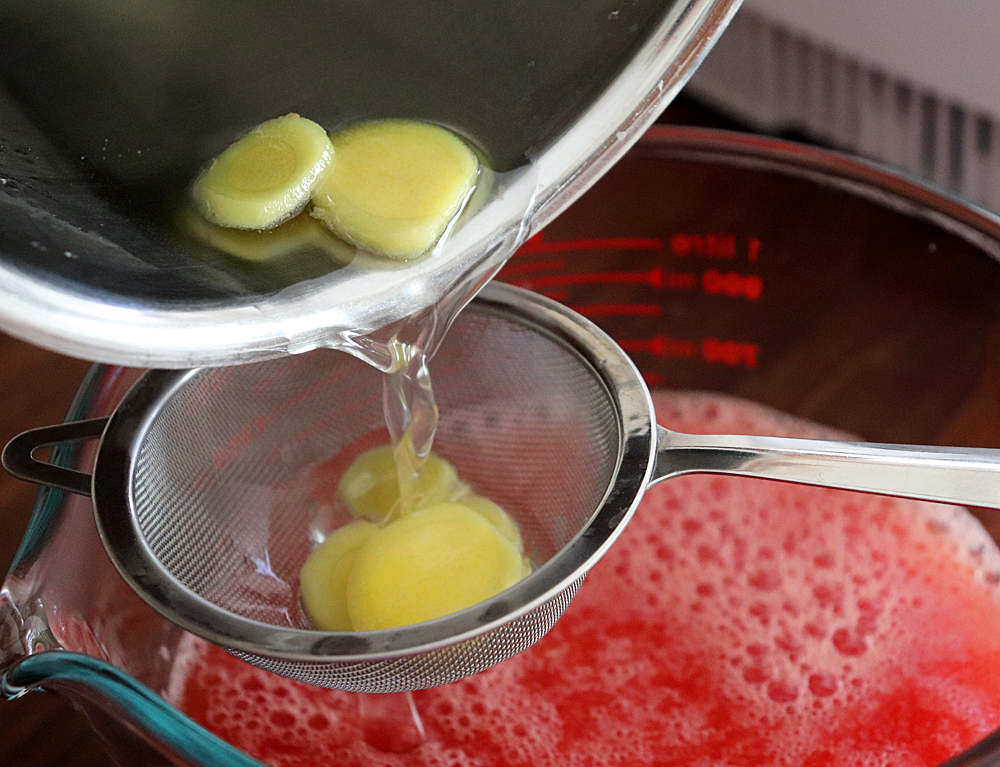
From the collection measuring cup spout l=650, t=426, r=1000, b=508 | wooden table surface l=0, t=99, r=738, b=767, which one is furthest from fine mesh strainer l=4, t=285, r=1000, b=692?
wooden table surface l=0, t=99, r=738, b=767

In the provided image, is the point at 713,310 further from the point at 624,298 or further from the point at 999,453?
the point at 999,453

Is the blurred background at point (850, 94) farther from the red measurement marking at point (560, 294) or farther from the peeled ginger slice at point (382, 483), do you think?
Answer: the red measurement marking at point (560, 294)

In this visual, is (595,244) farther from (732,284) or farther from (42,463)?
(42,463)


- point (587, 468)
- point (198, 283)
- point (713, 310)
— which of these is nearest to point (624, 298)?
point (713, 310)

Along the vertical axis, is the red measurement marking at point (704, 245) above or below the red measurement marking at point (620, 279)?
above

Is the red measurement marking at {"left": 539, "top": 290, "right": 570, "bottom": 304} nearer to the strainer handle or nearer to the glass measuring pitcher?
the glass measuring pitcher

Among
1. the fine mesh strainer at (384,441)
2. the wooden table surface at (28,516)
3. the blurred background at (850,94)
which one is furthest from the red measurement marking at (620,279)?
the wooden table surface at (28,516)

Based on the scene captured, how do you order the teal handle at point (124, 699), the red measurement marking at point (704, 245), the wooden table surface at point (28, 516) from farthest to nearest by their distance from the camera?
1. the red measurement marking at point (704, 245)
2. the wooden table surface at point (28, 516)
3. the teal handle at point (124, 699)
